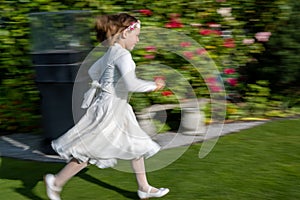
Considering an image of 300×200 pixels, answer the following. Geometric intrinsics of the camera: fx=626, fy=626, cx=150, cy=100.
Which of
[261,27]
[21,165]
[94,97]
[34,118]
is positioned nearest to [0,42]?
[34,118]

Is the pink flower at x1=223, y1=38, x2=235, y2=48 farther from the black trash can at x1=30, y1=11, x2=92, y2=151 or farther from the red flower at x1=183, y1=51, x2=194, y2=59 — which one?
the black trash can at x1=30, y1=11, x2=92, y2=151

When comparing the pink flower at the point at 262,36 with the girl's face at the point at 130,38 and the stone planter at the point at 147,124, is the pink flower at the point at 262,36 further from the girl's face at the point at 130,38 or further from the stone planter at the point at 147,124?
the girl's face at the point at 130,38

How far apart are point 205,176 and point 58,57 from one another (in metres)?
1.77

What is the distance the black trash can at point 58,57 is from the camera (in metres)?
5.90

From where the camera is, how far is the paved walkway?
255 inches

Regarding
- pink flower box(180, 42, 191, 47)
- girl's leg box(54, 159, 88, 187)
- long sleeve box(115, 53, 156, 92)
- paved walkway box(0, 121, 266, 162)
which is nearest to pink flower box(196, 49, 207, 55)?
pink flower box(180, 42, 191, 47)

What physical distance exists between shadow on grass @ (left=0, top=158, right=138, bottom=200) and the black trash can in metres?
0.36

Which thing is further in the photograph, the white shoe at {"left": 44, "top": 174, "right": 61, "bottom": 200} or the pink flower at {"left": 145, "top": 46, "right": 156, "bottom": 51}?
the pink flower at {"left": 145, "top": 46, "right": 156, "bottom": 51}

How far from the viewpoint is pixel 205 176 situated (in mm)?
5445

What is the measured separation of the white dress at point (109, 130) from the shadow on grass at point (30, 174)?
49 cm

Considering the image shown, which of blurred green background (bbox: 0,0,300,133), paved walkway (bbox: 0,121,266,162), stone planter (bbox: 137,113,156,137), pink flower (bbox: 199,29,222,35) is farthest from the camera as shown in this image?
pink flower (bbox: 199,29,222,35)

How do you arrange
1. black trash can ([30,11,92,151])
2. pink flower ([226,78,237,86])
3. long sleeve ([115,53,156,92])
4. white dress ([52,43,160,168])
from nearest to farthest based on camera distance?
1. long sleeve ([115,53,156,92])
2. white dress ([52,43,160,168])
3. black trash can ([30,11,92,151])
4. pink flower ([226,78,237,86])

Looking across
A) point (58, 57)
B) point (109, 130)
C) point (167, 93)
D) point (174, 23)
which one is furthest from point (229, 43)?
point (109, 130)

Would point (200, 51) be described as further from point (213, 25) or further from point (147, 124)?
point (147, 124)
